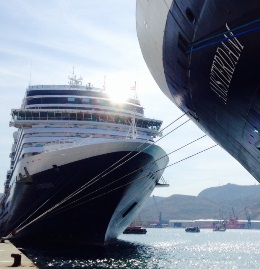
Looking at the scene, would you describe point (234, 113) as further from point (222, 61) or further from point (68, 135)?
point (68, 135)

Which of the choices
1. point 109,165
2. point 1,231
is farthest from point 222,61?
point 1,231

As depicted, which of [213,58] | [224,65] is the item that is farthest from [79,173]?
[224,65]

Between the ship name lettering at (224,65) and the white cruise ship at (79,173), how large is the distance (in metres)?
8.92

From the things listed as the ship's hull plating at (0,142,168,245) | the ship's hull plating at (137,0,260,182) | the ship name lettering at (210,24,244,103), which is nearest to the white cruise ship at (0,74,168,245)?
the ship's hull plating at (0,142,168,245)

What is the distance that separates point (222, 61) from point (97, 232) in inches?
728

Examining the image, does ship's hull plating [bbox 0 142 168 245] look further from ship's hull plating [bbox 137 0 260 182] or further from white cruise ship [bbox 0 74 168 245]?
ship's hull plating [bbox 137 0 260 182]

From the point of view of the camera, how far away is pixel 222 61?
351 inches

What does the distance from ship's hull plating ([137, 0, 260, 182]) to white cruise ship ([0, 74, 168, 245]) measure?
6685 millimetres

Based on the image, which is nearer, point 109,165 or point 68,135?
point 109,165

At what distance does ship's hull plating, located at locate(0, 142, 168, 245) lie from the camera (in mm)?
22109

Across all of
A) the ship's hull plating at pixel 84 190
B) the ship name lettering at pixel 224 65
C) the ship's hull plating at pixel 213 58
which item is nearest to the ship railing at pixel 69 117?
the ship's hull plating at pixel 84 190

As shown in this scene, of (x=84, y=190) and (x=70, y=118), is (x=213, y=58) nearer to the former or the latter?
(x=84, y=190)

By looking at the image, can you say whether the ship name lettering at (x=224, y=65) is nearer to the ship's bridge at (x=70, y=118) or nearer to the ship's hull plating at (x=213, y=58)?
the ship's hull plating at (x=213, y=58)

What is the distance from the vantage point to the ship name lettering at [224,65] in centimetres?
809
